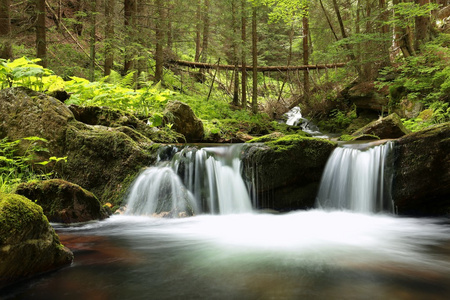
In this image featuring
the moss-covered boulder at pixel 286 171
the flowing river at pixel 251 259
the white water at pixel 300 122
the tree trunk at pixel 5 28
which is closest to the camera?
the flowing river at pixel 251 259

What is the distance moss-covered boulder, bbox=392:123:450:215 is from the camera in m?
6.04

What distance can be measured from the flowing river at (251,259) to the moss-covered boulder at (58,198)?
0.25 meters

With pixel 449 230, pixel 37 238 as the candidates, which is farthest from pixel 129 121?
pixel 449 230

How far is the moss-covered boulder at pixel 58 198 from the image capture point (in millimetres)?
4895

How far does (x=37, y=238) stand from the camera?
2.84 meters

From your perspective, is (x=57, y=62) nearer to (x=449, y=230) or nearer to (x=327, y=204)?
(x=327, y=204)

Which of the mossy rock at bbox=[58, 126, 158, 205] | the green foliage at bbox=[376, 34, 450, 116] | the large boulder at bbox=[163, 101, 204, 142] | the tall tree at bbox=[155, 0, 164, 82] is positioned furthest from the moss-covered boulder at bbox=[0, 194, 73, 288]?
the tall tree at bbox=[155, 0, 164, 82]

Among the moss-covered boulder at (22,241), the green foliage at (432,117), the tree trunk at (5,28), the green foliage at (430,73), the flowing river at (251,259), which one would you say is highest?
the tree trunk at (5,28)

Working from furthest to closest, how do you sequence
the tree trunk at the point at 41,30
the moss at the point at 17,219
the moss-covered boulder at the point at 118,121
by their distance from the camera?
the tree trunk at the point at 41,30 → the moss-covered boulder at the point at 118,121 → the moss at the point at 17,219

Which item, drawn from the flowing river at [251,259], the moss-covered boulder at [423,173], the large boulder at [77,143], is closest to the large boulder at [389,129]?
the moss-covered boulder at [423,173]

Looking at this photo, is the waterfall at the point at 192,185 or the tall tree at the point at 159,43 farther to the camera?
the tall tree at the point at 159,43

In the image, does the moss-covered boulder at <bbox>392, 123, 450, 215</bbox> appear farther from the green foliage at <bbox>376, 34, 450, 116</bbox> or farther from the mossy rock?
the mossy rock

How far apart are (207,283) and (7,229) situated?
1.82 m

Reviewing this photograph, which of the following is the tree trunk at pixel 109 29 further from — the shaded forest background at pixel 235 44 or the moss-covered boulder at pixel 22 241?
the moss-covered boulder at pixel 22 241
